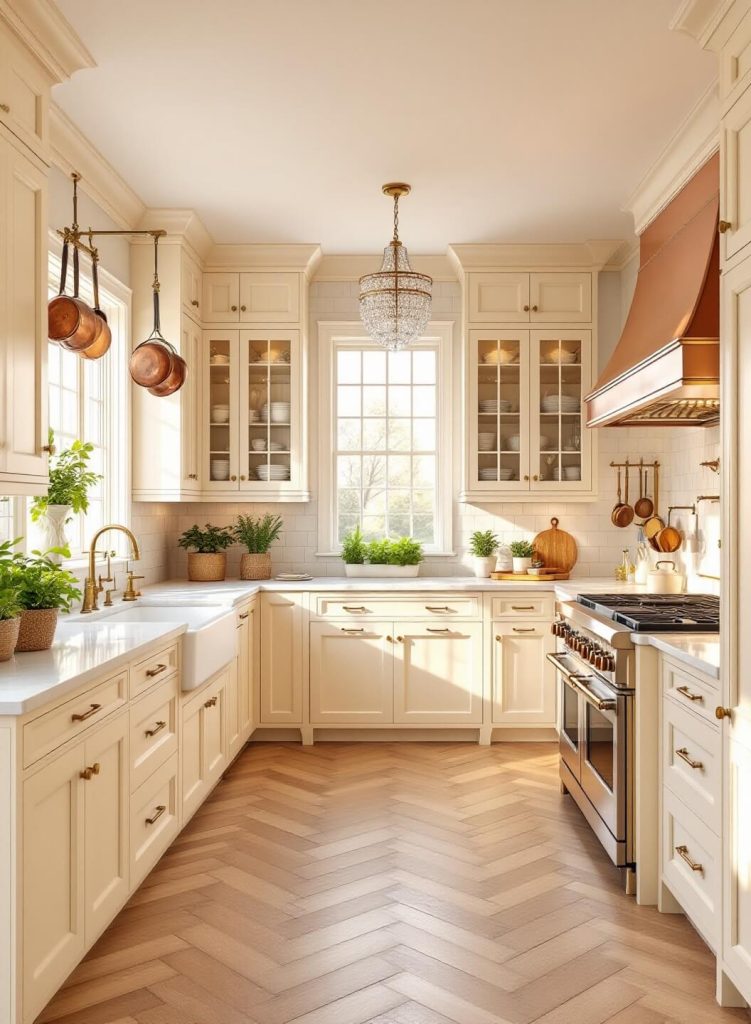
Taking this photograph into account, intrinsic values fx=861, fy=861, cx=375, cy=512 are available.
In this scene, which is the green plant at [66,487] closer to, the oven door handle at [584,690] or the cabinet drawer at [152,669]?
the cabinet drawer at [152,669]

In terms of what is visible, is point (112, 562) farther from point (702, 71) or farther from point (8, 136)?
point (702, 71)

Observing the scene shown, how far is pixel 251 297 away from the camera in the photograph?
5305mm

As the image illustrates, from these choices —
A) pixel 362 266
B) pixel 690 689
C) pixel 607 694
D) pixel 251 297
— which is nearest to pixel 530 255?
pixel 362 266

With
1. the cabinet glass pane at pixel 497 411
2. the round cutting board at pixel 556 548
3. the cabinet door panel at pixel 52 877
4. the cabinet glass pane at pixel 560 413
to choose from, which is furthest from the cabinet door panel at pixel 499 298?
the cabinet door panel at pixel 52 877

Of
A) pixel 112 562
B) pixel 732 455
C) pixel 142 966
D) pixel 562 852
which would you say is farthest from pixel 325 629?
pixel 732 455

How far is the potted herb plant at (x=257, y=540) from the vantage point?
5.33 m

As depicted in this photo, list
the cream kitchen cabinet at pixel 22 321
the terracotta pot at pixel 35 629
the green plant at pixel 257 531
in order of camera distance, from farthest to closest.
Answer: the green plant at pixel 257 531, the terracotta pot at pixel 35 629, the cream kitchen cabinet at pixel 22 321

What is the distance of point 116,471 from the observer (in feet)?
15.2

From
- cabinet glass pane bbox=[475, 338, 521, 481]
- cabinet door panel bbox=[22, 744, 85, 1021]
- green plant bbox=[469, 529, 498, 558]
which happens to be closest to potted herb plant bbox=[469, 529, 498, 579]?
green plant bbox=[469, 529, 498, 558]

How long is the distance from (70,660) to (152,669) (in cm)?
50

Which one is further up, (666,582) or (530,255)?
(530,255)

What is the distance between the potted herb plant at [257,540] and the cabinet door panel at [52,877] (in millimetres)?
3003

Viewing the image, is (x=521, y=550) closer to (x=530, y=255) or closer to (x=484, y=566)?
(x=484, y=566)

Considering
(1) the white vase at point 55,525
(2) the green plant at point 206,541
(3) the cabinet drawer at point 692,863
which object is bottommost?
(3) the cabinet drawer at point 692,863
